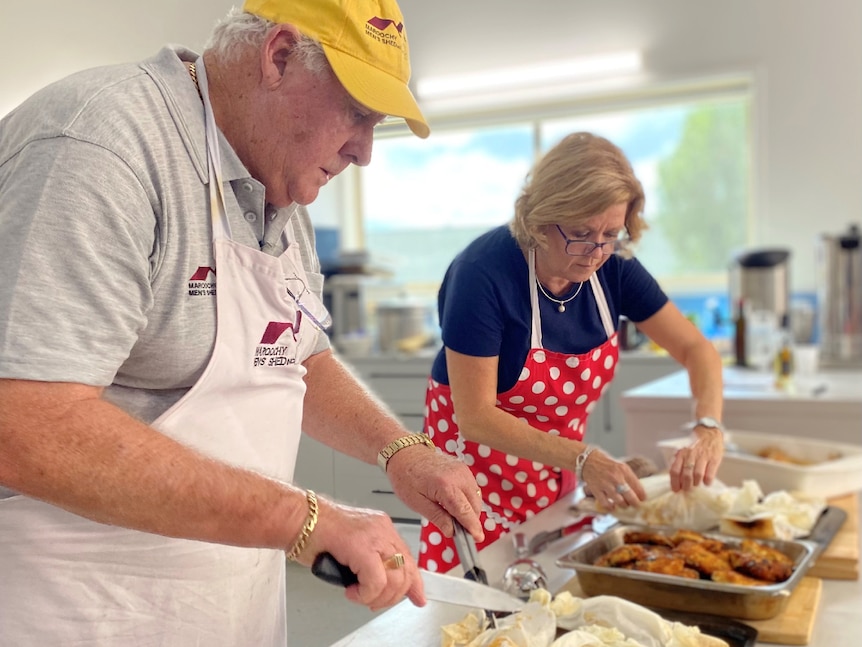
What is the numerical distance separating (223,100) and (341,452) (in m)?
0.51

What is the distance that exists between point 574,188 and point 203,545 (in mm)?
795

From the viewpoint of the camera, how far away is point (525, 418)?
4.63ft

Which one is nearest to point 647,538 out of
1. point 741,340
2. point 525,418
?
point 525,418

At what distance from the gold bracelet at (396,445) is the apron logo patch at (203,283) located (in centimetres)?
31

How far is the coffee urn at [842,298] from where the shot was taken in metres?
3.35

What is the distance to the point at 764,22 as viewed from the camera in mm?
4070

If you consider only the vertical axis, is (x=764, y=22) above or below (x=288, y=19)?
above

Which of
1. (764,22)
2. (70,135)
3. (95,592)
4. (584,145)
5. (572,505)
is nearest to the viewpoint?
(70,135)

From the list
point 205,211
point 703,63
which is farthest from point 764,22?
point 205,211

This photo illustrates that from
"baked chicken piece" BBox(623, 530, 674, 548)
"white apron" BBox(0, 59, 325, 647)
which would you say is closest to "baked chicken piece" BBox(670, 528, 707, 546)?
"baked chicken piece" BBox(623, 530, 674, 548)

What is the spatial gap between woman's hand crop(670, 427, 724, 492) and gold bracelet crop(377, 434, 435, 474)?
0.59 metres

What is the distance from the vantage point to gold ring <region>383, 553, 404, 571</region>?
0.79 metres

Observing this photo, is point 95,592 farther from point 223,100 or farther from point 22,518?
point 223,100

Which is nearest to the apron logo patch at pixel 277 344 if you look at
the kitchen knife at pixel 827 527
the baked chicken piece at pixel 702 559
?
the baked chicken piece at pixel 702 559
